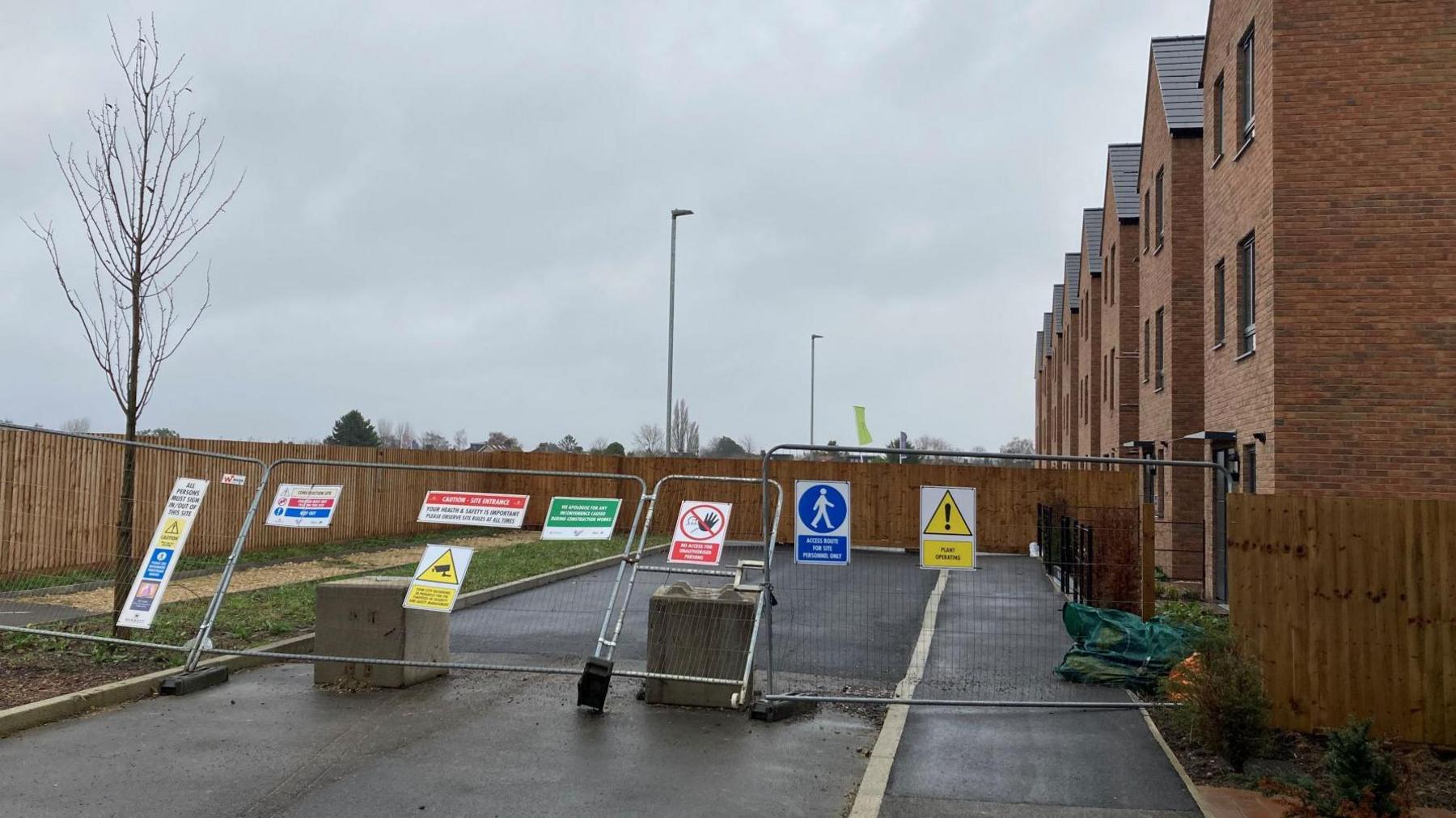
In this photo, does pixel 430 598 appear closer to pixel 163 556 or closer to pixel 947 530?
pixel 163 556

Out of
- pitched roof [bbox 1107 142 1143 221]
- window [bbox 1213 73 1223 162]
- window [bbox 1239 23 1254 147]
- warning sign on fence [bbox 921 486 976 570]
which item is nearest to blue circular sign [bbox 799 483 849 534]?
warning sign on fence [bbox 921 486 976 570]

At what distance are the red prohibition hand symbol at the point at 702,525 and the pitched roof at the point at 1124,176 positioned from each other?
22.5 m

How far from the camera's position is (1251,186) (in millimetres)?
15172

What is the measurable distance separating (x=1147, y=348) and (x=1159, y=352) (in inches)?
51.6

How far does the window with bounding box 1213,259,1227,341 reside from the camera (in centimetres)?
1727

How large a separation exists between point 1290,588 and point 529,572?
12224 mm

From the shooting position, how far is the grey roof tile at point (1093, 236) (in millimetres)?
37312

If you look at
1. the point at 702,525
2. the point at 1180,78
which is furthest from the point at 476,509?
the point at 1180,78

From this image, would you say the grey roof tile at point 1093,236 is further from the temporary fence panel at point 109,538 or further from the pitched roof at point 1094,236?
the temporary fence panel at point 109,538

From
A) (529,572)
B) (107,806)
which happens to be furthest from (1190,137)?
(107,806)

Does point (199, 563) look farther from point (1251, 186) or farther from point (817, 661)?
point (1251, 186)

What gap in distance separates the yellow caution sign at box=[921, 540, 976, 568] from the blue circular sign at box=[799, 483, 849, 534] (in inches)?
27.9

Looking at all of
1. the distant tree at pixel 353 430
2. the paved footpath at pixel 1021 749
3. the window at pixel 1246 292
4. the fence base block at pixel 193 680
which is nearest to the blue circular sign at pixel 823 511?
the paved footpath at pixel 1021 749

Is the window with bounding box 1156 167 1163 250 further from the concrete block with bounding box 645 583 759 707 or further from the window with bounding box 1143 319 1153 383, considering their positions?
the concrete block with bounding box 645 583 759 707
